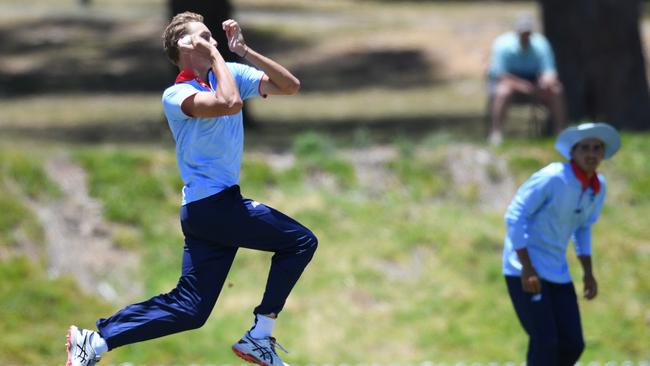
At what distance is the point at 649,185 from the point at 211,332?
494 cm

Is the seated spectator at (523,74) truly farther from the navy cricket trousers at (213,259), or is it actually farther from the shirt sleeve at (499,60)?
the navy cricket trousers at (213,259)

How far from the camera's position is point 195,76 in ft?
20.3

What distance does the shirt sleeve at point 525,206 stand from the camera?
A: 7715 mm

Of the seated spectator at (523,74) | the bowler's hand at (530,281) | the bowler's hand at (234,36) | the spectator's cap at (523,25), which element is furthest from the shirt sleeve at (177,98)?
the spectator's cap at (523,25)

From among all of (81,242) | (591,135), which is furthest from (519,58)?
(591,135)

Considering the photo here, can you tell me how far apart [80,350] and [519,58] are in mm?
9097

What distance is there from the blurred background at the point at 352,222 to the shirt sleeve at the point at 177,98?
5.46m

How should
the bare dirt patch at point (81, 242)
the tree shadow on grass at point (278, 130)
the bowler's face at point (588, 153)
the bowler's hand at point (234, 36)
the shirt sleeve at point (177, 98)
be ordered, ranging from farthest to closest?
the tree shadow on grass at point (278, 130) → the bare dirt patch at point (81, 242) → the bowler's face at point (588, 153) → the bowler's hand at point (234, 36) → the shirt sleeve at point (177, 98)

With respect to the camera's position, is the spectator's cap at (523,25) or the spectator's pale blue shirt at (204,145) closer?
the spectator's pale blue shirt at (204,145)

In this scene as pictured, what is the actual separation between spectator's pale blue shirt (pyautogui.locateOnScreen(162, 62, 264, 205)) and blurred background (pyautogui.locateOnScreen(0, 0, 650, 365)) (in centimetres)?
527

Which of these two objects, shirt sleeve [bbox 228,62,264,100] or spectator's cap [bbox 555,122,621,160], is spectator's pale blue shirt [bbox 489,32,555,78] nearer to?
spectator's cap [bbox 555,122,621,160]

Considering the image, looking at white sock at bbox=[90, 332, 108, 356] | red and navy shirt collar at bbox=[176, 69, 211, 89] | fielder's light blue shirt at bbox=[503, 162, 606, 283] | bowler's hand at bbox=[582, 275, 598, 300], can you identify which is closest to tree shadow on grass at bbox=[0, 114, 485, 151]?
bowler's hand at bbox=[582, 275, 598, 300]

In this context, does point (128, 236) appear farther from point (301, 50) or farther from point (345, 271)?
point (301, 50)

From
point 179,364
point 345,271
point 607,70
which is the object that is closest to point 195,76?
point 179,364
